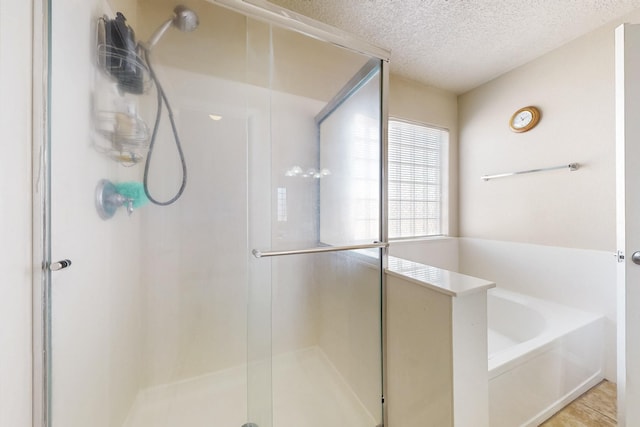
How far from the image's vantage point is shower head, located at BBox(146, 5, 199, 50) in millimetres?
1147

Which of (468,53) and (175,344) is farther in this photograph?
(468,53)

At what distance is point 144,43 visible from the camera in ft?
3.65

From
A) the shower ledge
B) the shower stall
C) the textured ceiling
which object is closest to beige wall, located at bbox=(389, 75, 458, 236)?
the textured ceiling

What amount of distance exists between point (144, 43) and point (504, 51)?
2.38 m

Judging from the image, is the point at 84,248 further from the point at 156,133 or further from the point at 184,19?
the point at 184,19

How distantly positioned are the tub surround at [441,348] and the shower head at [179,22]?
5.37 ft

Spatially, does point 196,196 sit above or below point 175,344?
above

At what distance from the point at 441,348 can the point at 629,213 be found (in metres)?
0.92

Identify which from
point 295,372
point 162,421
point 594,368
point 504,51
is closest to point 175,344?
point 162,421
